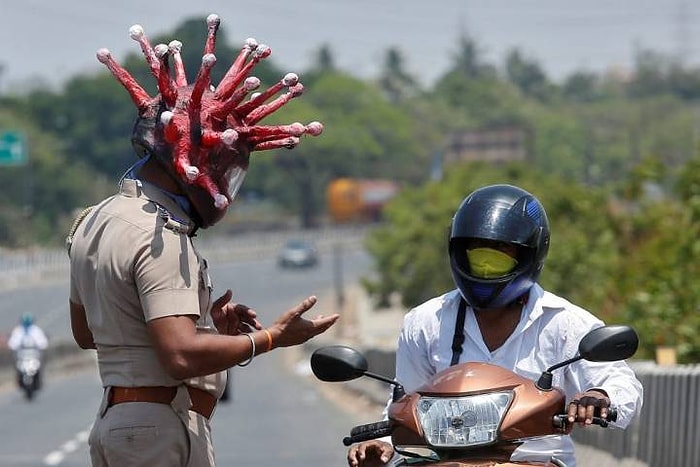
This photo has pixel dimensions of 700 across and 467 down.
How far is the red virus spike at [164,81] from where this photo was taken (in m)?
5.62

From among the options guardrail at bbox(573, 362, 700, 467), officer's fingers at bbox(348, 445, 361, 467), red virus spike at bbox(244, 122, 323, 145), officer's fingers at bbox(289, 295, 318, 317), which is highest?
red virus spike at bbox(244, 122, 323, 145)

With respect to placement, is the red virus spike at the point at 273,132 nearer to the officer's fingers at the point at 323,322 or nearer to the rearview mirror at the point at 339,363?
the officer's fingers at the point at 323,322

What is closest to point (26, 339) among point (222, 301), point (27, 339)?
point (27, 339)

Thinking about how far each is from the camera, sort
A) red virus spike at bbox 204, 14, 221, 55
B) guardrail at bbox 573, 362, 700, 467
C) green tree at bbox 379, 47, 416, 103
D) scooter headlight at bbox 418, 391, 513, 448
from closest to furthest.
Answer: scooter headlight at bbox 418, 391, 513, 448
red virus spike at bbox 204, 14, 221, 55
guardrail at bbox 573, 362, 700, 467
green tree at bbox 379, 47, 416, 103

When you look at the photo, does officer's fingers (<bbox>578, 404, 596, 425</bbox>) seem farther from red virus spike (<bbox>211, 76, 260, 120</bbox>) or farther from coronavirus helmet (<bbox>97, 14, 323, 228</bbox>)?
red virus spike (<bbox>211, 76, 260, 120</bbox>)

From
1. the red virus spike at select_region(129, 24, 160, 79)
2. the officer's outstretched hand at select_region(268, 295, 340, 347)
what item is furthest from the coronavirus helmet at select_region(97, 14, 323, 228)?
the officer's outstretched hand at select_region(268, 295, 340, 347)

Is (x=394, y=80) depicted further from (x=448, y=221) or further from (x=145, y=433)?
(x=145, y=433)

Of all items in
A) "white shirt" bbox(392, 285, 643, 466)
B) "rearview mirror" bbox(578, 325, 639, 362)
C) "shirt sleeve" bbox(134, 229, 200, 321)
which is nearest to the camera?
"rearview mirror" bbox(578, 325, 639, 362)

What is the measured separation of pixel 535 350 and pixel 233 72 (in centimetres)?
133

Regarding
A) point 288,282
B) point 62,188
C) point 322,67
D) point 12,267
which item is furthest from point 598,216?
point 322,67

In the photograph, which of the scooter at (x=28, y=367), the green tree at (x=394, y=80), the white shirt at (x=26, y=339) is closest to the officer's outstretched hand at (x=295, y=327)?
the scooter at (x=28, y=367)

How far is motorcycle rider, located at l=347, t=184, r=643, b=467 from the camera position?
5.67 meters

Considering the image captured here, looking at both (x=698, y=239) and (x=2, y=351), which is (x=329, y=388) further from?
(x=698, y=239)

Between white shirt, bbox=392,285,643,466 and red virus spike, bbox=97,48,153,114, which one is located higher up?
red virus spike, bbox=97,48,153,114
